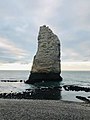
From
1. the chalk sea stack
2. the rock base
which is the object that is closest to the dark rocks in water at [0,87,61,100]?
the chalk sea stack

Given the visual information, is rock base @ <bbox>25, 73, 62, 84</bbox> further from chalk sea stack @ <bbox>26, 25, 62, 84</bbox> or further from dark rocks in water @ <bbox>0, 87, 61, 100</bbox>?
dark rocks in water @ <bbox>0, 87, 61, 100</bbox>

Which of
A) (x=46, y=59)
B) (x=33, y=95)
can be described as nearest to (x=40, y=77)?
(x=46, y=59)

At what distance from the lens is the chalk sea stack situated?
81.6 metres

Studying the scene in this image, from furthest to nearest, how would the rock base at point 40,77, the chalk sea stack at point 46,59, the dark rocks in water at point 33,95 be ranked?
the chalk sea stack at point 46,59
the rock base at point 40,77
the dark rocks in water at point 33,95

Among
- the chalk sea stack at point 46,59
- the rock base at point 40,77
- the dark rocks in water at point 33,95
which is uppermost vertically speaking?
the chalk sea stack at point 46,59

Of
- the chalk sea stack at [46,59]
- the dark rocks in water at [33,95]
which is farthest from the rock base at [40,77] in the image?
the dark rocks in water at [33,95]

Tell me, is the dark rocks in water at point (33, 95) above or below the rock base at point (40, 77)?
below

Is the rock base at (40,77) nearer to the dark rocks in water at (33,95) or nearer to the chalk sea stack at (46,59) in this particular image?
the chalk sea stack at (46,59)

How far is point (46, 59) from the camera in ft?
274

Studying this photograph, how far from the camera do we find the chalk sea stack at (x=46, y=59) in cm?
8156

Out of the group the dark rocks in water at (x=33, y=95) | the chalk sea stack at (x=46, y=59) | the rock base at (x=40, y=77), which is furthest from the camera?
the chalk sea stack at (x=46, y=59)

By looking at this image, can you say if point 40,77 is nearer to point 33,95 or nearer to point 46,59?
point 46,59

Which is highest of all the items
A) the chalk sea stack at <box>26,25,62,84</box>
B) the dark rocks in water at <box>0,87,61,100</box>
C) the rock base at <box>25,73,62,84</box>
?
the chalk sea stack at <box>26,25,62,84</box>

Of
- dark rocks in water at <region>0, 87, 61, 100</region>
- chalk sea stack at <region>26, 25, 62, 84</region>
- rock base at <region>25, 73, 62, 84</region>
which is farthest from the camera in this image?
chalk sea stack at <region>26, 25, 62, 84</region>
